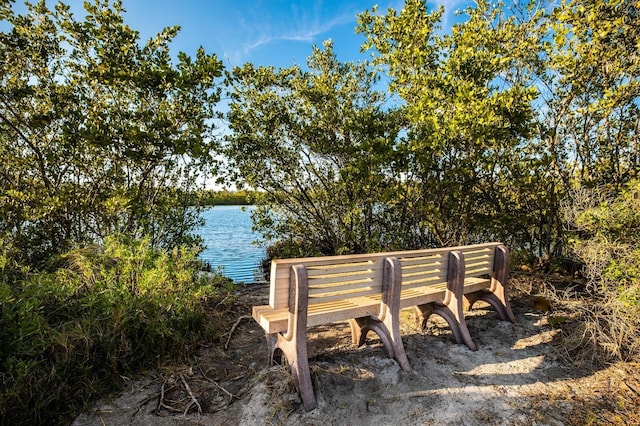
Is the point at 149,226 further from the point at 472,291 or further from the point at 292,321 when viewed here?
the point at 472,291

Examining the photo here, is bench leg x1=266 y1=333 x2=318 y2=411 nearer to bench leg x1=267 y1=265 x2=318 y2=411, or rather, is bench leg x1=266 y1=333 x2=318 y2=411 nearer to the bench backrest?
bench leg x1=267 y1=265 x2=318 y2=411

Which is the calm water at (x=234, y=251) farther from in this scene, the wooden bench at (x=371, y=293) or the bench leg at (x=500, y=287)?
the bench leg at (x=500, y=287)

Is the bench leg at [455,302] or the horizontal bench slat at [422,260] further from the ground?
the horizontal bench slat at [422,260]

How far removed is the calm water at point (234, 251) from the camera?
28.8ft

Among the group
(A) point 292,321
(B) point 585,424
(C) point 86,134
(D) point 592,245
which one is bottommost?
(B) point 585,424

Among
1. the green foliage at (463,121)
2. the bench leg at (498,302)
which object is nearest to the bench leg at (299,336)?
the bench leg at (498,302)

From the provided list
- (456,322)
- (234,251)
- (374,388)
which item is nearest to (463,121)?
(456,322)

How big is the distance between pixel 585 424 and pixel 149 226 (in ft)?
22.8

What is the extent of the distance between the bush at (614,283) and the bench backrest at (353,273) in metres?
1.42

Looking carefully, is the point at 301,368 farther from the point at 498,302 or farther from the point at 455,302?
the point at 498,302

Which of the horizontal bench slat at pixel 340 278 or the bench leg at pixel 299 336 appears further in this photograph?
the horizontal bench slat at pixel 340 278

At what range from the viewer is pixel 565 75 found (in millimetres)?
5613

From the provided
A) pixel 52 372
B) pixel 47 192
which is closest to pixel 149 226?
pixel 47 192

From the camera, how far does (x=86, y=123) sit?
504 centimetres
